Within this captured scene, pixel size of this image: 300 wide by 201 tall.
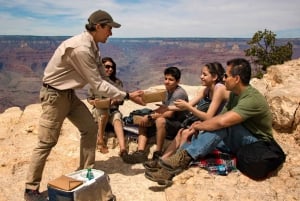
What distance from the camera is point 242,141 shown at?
508cm

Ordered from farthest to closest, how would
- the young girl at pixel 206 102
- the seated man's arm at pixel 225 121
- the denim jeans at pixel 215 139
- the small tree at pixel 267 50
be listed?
the small tree at pixel 267 50, the young girl at pixel 206 102, the denim jeans at pixel 215 139, the seated man's arm at pixel 225 121

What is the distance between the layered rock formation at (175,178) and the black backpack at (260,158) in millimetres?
153

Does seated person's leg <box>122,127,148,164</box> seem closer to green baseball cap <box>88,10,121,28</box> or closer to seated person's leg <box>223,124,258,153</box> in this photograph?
seated person's leg <box>223,124,258,153</box>

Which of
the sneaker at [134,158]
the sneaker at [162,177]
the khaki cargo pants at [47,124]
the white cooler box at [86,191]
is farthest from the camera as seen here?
the sneaker at [134,158]

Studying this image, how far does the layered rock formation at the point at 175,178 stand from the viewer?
4.87 metres

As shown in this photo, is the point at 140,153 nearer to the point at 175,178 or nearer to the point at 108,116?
the point at 108,116

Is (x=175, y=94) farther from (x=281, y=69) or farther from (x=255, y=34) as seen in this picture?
(x=255, y=34)

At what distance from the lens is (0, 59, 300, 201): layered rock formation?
4.87m

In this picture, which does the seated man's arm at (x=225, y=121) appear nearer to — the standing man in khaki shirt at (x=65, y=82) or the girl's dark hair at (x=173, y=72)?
the standing man in khaki shirt at (x=65, y=82)

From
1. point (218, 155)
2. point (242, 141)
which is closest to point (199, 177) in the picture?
point (218, 155)

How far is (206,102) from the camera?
19.5ft

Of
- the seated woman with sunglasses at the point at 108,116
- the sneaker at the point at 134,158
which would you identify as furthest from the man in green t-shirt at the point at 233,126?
the seated woman with sunglasses at the point at 108,116

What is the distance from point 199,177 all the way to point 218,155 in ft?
1.57

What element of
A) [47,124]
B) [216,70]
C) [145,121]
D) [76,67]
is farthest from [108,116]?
[216,70]
